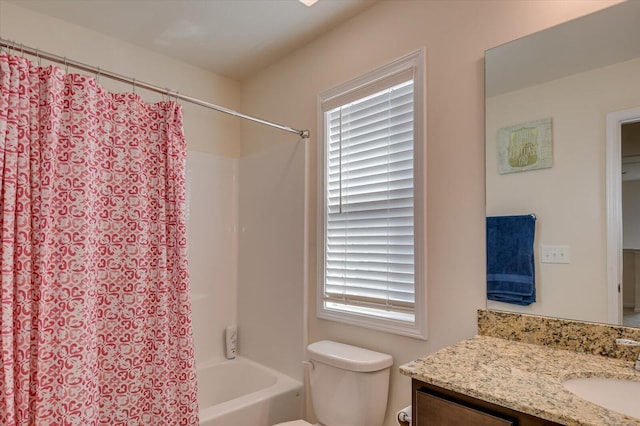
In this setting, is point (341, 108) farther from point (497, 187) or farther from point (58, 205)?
point (58, 205)

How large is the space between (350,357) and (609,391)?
3.37ft

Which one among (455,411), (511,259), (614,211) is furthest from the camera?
(511,259)

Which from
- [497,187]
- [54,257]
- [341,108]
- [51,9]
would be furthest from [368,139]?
[51,9]

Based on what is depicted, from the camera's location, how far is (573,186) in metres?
1.38

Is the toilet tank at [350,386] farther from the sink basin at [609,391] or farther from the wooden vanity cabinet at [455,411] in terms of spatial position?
the sink basin at [609,391]

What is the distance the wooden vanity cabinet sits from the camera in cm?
98

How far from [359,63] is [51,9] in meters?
1.77

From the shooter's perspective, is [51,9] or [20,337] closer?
[20,337]

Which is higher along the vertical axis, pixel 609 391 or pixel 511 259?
pixel 511 259

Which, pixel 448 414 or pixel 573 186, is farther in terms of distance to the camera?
pixel 573 186

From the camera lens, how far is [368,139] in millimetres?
2123

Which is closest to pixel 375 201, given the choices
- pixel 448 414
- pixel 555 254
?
pixel 555 254

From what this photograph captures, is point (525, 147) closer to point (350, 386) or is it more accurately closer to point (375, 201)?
point (375, 201)

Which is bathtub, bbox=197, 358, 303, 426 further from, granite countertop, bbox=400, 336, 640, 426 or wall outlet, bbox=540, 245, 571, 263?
wall outlet, bbox=540, 245, 571, 263
